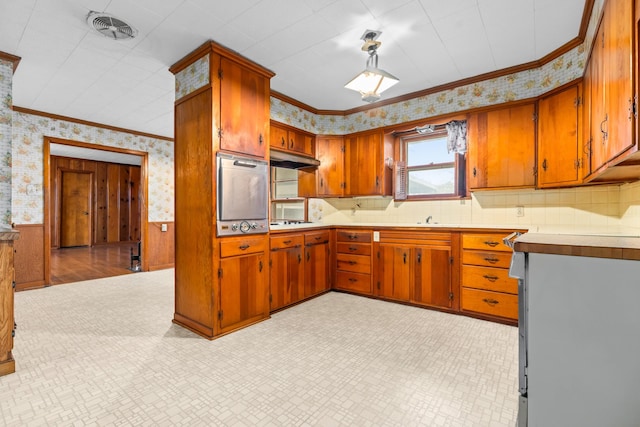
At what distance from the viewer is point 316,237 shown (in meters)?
3.74

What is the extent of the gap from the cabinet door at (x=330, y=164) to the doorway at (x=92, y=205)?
4.71m

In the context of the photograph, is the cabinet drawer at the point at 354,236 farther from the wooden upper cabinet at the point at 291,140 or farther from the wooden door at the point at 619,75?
the wooden door at the point at 619,75

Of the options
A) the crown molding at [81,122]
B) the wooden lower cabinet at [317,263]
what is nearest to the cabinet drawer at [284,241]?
the wooden lower cabinet at [317,263]

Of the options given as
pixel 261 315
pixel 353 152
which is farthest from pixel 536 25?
pixel 261 315

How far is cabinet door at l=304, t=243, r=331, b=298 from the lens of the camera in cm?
360

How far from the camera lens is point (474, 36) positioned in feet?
8.34

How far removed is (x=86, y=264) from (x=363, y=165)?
5.87 meters

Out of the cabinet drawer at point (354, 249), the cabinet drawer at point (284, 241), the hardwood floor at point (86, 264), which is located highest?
the cabinet drawer at point (284, 241)

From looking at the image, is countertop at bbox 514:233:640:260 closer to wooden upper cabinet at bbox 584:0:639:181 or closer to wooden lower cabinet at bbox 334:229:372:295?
wooden upper cabinet at bbox 584:0:639:181

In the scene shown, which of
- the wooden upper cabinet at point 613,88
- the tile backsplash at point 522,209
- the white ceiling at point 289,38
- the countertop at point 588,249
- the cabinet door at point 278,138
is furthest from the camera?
the cabinet door at point 278,138

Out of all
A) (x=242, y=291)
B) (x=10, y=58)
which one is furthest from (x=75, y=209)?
(x=242, y=291)

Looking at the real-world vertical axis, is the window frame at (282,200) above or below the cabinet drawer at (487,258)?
above

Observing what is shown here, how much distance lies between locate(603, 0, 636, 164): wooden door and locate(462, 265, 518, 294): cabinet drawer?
140cm

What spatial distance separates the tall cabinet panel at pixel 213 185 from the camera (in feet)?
8.44
